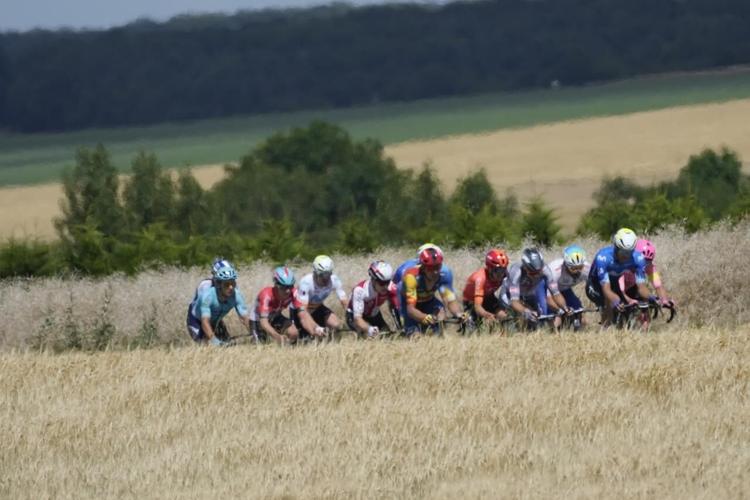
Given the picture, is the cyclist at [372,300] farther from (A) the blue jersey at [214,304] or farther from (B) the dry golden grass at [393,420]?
(B) the dry golden grass at [393,420]

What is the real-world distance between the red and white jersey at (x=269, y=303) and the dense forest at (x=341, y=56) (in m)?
79.7

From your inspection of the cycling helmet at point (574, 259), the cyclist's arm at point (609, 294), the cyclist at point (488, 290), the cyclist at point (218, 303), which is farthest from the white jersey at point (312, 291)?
the cyclist's arm at point (609, 294)

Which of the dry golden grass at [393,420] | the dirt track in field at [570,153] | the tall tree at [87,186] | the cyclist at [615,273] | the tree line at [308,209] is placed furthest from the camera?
the dirt track in field at [570,153]

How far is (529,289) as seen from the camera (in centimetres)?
2097

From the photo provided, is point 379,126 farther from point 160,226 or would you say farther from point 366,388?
point 366,388

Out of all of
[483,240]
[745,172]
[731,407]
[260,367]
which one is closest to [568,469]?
[731,407]

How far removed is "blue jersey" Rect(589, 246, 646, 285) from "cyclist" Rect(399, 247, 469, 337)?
1827 millimetres

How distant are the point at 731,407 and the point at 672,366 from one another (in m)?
1.57

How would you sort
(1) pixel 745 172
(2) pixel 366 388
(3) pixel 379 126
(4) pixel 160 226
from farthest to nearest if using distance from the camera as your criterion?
(3) pixel 379 126, (1) pixel 745 172, (4) pixel 160 226, (2) pixel 366 388

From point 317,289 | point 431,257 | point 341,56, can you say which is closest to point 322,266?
point 317,289

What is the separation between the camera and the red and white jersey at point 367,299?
2156cm

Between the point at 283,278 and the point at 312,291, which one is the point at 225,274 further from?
the point at 312,291

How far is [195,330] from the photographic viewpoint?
2186 centimetres

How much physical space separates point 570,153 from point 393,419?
210 feet
